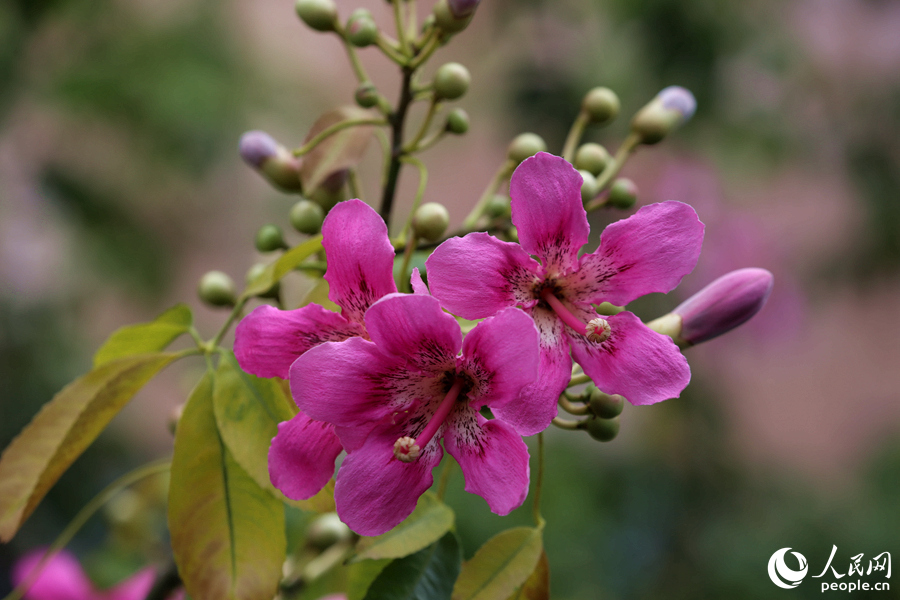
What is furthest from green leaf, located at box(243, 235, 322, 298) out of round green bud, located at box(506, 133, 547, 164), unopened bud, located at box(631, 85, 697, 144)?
unopened bud, located at box(631, 85, 697, 144)

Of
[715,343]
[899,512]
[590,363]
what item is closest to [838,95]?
[715,343]

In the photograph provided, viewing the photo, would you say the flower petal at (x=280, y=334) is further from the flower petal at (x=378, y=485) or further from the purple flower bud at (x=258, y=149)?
the purple flower bud at (x=258, y=149)

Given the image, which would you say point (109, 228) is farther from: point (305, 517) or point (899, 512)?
point (899, 512)

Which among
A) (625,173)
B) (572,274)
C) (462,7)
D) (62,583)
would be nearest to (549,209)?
(572,274)

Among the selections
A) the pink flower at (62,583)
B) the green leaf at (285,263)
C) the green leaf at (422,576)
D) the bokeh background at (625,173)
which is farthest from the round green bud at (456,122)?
the bokeh background at (625,173)

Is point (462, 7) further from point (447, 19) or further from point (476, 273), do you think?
point (476, 273)

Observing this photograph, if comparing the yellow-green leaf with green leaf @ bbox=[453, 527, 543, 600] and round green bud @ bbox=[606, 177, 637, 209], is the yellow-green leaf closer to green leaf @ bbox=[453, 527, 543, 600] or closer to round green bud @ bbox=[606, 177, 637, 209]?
green leaf @ bbox=[453, 527, 543, 600]
